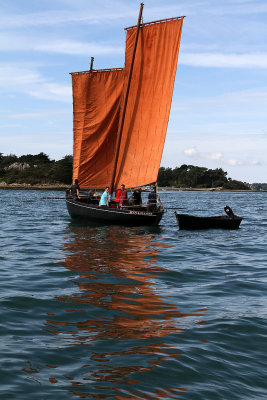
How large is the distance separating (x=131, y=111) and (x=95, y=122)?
4267 mm

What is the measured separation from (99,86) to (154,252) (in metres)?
17.8

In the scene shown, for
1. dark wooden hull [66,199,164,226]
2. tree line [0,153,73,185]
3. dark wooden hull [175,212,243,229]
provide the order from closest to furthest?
dark wooden hull [175,212,243,229] → dark wooden hull [66,199,164,226] → tree line [0,153,73,185]

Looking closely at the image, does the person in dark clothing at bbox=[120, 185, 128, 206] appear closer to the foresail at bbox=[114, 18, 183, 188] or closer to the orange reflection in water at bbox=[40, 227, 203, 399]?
the foresail at bbox=[114, 18, 183, 188]

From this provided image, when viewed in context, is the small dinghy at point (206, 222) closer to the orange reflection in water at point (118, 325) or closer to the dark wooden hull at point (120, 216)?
the dark wooden hull at point (120, 216)

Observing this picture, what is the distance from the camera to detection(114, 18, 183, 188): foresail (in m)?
26.5

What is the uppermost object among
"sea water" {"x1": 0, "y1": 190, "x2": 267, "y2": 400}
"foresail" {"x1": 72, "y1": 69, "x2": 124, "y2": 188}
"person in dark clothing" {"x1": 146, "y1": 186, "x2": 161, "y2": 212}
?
"foresail" {"x1": 72, "y1": 69, "x2": 124, "y2": 188}

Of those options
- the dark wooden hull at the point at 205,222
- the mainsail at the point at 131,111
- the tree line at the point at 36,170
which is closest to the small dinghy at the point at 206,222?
the dark wooden hull at the point at 205,222

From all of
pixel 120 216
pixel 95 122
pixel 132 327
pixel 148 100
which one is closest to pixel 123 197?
pixel 120 216

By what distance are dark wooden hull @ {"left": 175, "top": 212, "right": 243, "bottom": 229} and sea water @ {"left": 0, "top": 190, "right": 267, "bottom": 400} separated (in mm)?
10097

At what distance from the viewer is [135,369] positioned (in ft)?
19.8

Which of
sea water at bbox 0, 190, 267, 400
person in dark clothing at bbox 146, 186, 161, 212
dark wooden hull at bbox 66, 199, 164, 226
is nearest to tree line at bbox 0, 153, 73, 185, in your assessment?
dark wooden hull at bbox 66, 199, 164, 226

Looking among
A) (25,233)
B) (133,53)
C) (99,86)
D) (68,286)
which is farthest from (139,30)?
(68,286)

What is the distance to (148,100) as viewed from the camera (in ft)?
89.9

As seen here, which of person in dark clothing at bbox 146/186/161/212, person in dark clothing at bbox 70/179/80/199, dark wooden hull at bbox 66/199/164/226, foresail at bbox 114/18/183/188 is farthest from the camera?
person in dark clothing at bbox 70/179/80/199
